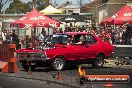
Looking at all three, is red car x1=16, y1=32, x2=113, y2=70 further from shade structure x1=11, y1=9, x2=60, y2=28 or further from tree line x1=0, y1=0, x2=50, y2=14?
tree line x1=0, y1=0, x2=50, y2=14

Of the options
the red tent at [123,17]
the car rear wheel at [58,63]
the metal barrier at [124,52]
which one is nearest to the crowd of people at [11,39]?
the red tent at [123,17]

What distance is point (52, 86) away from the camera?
15.1 metres

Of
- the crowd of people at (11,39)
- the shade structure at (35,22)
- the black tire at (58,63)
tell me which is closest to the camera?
the black tire at (58,63)

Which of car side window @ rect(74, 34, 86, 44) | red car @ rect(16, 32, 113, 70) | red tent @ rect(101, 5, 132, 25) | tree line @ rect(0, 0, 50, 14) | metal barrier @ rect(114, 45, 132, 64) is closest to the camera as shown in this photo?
red car @ rect(16, 32, 113, 70)

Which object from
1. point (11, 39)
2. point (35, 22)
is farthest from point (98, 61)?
point (11, 39)

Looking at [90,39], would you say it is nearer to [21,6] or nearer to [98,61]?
[98,61]

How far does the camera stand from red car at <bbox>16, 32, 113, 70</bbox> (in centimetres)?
2000

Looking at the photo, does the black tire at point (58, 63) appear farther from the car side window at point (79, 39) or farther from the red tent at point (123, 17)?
the red tent at point (123, 17)

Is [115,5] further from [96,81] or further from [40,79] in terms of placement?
[96,81]

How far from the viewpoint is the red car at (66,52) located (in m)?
20.0

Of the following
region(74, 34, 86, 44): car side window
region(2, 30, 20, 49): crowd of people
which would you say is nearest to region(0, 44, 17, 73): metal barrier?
region(74, 34, 86, 44): car side window

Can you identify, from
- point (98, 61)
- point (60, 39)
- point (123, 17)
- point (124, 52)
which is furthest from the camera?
point (123, 17)

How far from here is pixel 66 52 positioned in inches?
813

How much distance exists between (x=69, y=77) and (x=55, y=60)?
231 centimetres
